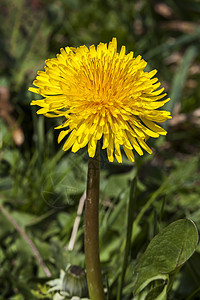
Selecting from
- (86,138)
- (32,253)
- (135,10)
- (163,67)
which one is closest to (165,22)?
(135,10)

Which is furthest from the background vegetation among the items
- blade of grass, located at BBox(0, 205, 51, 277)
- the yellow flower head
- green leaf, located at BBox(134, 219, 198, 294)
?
the yellow flower head

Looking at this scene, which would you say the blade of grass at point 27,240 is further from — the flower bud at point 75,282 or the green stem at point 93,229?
the green stem at point 93,229

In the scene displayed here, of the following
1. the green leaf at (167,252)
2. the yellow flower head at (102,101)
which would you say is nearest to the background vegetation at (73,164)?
the green leaf at (167,252)

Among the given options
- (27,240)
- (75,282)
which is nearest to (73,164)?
(27,240)

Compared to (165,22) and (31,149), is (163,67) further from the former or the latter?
(31,149)

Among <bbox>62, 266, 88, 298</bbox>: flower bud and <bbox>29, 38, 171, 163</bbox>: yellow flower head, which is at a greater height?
<bbox>29, 38, 171, 163</bbox>: yellow flower head

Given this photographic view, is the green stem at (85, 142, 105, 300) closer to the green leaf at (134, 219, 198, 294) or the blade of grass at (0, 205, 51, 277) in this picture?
the green leaf at (134, 219, 198, 294)
